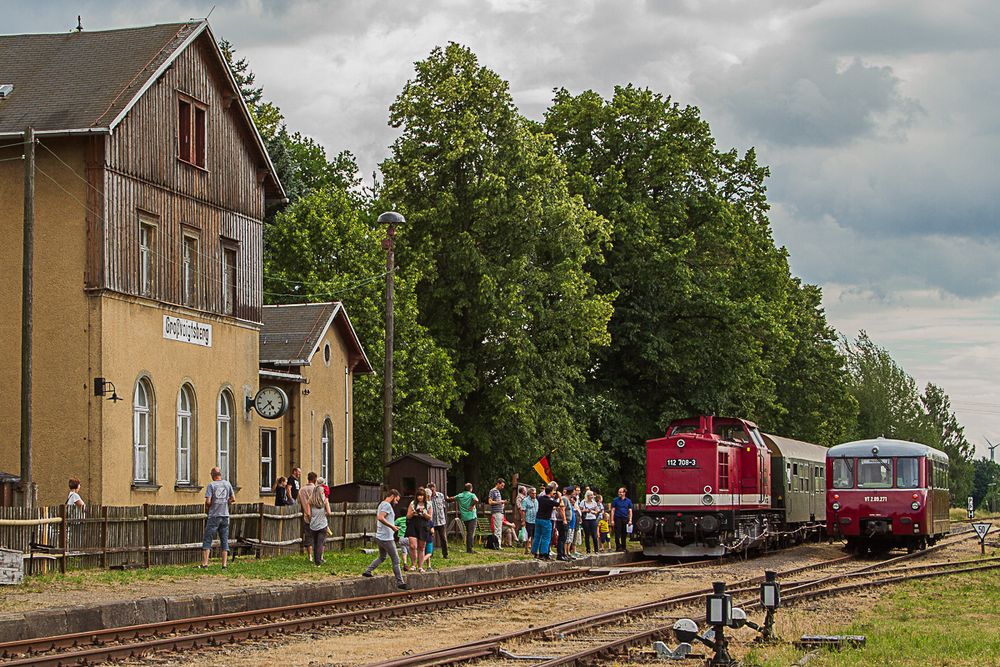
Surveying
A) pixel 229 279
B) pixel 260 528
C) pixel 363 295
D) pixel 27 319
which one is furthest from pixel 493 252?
pixel 27 319

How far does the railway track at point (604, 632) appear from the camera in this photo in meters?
14.7

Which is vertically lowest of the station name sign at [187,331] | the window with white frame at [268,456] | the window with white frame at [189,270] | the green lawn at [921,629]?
the green lawn at [921,629]

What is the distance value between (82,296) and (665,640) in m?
14.1

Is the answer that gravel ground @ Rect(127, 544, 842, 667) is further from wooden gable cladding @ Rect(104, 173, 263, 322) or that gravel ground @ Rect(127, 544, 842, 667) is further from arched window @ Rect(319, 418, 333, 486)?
arched window @ Rect(319, 418, 333, 486)

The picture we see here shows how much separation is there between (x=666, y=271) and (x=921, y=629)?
33.6 meters

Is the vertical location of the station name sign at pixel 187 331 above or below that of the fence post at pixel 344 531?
above

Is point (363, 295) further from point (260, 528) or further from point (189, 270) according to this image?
point (260, 528)

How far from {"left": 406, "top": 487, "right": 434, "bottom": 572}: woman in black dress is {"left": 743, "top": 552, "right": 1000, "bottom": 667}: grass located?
7041mm

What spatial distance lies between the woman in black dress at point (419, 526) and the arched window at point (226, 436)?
272 inches

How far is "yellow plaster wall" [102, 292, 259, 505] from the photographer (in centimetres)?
2652

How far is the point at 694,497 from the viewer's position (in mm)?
33844

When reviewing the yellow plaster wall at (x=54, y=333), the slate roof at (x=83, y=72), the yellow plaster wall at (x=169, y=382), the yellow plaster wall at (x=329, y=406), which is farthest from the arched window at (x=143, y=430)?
the yellow plaster wall at (x=329, y=406)

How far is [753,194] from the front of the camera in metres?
55.2

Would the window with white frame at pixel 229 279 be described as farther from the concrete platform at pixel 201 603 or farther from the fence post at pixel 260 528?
the concrete platform at pixel 201 603
